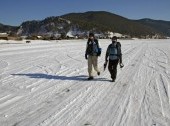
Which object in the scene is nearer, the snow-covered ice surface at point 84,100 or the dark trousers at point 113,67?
the snow-covered ice surface at point 84,100

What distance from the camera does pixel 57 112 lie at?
794 cm

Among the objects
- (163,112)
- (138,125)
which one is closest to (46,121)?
(138,125)

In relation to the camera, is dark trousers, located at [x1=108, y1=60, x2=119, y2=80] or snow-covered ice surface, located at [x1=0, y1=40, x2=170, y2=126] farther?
dark trousers, located at [x1=108, y1=60, x2=119, y2=80]

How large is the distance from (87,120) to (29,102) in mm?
2305

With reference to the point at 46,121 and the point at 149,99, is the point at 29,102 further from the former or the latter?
the point at 149,99

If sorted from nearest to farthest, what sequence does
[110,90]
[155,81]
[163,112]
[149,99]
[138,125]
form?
1. [138,125]
2. [163,112]
3. [149,99]
4. [110,90]
5. [155,81]

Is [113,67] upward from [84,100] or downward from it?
upward

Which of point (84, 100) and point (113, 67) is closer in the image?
point (84, 100)

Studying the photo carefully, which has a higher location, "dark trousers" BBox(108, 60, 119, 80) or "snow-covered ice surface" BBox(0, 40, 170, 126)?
"dark trousers" BBox(108, 60, 119, 80)

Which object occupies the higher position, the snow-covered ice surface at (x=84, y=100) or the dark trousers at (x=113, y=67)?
the dark trousers at (x=113, y=67)

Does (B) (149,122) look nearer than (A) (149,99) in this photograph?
Yes

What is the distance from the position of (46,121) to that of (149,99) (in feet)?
11.0

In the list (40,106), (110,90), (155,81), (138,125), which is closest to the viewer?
(138,125)

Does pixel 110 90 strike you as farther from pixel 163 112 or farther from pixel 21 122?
pixel 21 122
